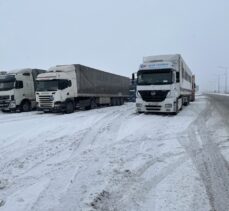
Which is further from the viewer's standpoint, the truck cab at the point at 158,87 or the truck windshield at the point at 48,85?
the truck windshield at the point at 48,85

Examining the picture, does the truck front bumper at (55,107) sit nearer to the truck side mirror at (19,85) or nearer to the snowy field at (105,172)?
the truck side mirror at (19,85)

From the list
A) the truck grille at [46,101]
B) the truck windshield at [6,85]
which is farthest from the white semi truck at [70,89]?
the truck windshield at [6,85]

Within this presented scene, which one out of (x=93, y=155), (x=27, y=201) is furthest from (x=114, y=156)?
(x=27, y=201)

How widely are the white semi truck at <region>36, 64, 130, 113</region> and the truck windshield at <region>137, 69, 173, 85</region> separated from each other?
5883 millimetres

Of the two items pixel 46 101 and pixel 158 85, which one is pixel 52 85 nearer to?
pixel 46 101

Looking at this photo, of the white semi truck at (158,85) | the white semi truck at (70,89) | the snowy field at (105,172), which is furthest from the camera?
the white semi truck at (70,89)

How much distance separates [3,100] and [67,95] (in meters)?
5.50

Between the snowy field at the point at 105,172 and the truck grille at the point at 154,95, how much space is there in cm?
669

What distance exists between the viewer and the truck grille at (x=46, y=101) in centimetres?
1991

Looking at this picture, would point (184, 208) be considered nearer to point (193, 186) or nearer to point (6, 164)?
point (193, 186)

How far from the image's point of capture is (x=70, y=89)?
21234 millimetres

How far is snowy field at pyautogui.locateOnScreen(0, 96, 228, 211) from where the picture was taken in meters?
4.61

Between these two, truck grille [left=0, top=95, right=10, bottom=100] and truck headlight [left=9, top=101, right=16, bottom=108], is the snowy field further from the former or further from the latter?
truck grille [left=0, top=95, right=10, bottom=100]

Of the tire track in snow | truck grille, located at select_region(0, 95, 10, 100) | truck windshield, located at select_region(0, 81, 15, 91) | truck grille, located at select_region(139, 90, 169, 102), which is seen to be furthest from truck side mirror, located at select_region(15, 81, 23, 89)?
the tire track in snow
